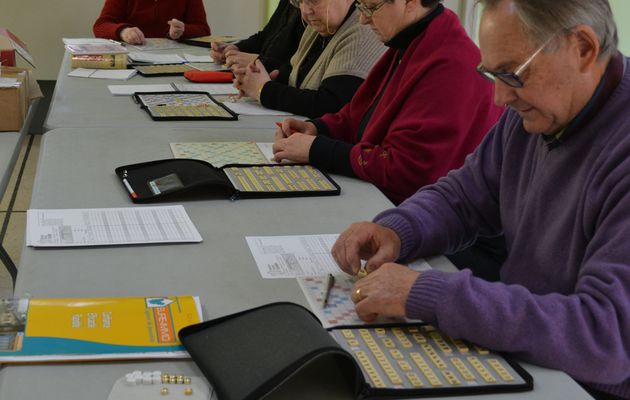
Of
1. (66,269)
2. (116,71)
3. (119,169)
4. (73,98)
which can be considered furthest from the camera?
(116,71)

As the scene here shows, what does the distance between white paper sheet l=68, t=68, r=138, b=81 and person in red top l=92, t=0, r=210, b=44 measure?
999mm

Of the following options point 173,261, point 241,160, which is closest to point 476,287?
point 173,261

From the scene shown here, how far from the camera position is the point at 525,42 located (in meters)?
1.19

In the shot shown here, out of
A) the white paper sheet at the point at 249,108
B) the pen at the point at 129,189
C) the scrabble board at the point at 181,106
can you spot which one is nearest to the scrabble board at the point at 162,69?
the scrabble board at the point at 181,106

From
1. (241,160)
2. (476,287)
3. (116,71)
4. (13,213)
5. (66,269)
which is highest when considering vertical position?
(476,287)

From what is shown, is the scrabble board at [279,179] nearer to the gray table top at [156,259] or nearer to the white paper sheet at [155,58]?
the gray table top at [156,259]

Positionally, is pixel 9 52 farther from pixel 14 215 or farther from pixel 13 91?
pixel 14 215

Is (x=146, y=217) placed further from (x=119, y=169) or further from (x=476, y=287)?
(x=476, y=287)

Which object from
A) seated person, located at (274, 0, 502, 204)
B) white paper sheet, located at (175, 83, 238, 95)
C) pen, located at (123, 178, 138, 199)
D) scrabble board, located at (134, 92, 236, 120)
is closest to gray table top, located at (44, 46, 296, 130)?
scrabble board, located at (134, 92, 236, 120)

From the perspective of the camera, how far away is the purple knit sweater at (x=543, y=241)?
107 cm

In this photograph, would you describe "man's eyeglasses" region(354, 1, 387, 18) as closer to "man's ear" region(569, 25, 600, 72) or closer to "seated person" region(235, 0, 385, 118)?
"seated person" region(235, 0, 385, 118)

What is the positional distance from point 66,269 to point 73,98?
1.49 metres

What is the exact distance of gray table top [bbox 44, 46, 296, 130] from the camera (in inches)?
93.5

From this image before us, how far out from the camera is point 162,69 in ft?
10.7
